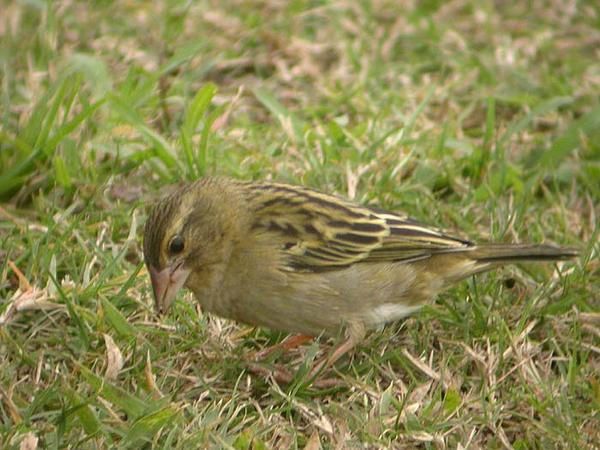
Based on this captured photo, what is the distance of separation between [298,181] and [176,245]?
5.27ft

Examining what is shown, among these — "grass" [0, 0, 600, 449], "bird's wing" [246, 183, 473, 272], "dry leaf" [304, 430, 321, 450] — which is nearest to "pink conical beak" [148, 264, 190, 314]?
"grass" [0, 0, 600, 449]

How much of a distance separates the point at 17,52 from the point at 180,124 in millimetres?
1281

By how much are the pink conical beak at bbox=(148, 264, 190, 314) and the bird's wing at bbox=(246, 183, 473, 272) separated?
50 centimetres

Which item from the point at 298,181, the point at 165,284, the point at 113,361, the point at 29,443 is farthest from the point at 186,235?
the point at 298,181

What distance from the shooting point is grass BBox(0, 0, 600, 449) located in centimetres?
526

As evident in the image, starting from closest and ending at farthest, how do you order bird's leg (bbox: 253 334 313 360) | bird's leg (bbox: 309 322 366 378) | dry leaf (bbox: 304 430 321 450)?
dry leaf (bbox: 304 430 321 450), bird's leg (bbox: 309 322 366 378), bird's leg (bbox: 253 334 313 360)

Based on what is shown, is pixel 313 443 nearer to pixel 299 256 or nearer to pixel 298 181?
pixel 299 256

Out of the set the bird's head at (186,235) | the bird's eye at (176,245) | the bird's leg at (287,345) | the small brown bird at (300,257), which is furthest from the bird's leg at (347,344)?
the bird's eye at (176,245)

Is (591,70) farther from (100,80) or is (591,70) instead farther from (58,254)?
(58,254)

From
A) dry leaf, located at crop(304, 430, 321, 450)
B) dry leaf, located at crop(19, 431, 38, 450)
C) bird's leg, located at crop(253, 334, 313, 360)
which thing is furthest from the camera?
bird's leg, located at crop(253, 334, 313, 360)

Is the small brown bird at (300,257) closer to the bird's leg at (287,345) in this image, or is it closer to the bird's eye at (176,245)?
the bird's eye at (176,245)

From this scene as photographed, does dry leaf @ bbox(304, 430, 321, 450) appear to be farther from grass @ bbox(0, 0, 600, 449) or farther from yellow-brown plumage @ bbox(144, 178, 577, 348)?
yellow-brown plumage @ bbox(144, 178, 577, 348)

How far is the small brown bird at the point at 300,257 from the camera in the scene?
5586mm

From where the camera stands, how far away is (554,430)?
5.21m
